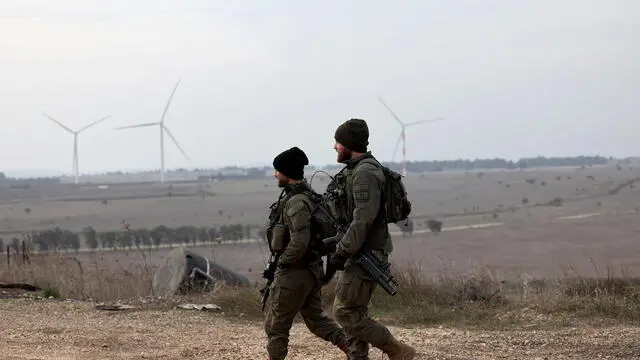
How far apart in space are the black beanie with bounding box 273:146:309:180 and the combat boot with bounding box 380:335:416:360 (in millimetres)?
1454

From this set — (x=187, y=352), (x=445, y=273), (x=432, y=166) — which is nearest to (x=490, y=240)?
(x=445, y=273)

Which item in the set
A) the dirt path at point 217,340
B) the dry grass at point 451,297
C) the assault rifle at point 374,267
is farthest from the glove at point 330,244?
the dry grass at point 451,297

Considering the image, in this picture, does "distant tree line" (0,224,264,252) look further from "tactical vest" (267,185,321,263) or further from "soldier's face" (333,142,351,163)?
"soldier's face" (333,142,351,163)

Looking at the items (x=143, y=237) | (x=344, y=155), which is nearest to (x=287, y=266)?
(x=344, y=155)

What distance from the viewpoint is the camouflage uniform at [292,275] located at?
6562 millimetres

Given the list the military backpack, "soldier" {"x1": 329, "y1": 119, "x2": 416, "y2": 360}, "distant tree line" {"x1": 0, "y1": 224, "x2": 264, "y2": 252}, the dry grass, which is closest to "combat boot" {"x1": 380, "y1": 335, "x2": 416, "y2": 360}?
"soldier" {"x1": 329, "y1": 119, "x2": 416, "y2": 360}

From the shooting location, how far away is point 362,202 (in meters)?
6.25

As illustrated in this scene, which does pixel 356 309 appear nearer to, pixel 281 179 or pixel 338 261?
pixel 338 261

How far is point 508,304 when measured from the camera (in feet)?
35.7

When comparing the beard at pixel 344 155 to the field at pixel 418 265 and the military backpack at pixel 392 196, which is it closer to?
the military backpack at pixel 392 196

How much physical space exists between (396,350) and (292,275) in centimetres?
99

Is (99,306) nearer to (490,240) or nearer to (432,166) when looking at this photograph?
(490,240)

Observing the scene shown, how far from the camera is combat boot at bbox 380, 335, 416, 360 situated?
21.5ft

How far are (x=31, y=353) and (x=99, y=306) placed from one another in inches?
122
